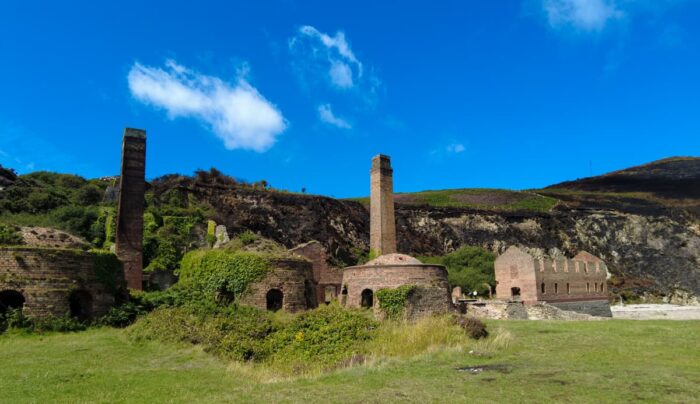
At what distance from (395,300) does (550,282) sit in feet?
73.9

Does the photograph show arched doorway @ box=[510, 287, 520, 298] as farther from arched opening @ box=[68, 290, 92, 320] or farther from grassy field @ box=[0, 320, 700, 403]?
arched opening @ box=[68, 290, 92, 320]

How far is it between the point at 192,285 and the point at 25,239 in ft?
23.7

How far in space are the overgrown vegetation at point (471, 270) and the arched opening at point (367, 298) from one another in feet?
62.0

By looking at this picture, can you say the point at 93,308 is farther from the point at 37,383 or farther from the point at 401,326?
the point at 401,326

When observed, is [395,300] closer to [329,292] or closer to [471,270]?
[329,292]

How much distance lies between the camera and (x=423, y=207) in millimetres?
59438

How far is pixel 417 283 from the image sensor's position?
64.4ft

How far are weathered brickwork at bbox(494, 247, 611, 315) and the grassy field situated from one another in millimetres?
21504

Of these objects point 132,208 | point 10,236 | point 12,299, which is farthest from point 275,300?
point 10,236

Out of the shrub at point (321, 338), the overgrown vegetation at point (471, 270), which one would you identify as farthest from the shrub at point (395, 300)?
the overgrown vegetation at point (471, 270)

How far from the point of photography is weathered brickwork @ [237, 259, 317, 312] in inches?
814

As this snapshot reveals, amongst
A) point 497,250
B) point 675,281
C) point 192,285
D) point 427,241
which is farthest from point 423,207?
point 192,285

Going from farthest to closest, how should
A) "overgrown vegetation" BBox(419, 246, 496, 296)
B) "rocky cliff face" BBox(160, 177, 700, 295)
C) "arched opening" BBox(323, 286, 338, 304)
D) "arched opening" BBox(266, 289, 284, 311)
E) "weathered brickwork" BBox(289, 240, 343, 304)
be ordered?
"rocky cliff face" BBox(160, 177, 700, 295)
"overgrown vegetation" BBox(419, 246, 496, 296)
"weathered brickwork" BBox(289, 240, 343, 304)
"arched opening" BBox(323, 286, 338, 304)
"arched opening" BBox(266, 289, 284, 311)

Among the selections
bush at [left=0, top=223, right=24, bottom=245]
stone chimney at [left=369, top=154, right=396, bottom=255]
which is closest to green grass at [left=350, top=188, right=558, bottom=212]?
stone chimney at [left=369, top=154, right=396, bottom=255]
